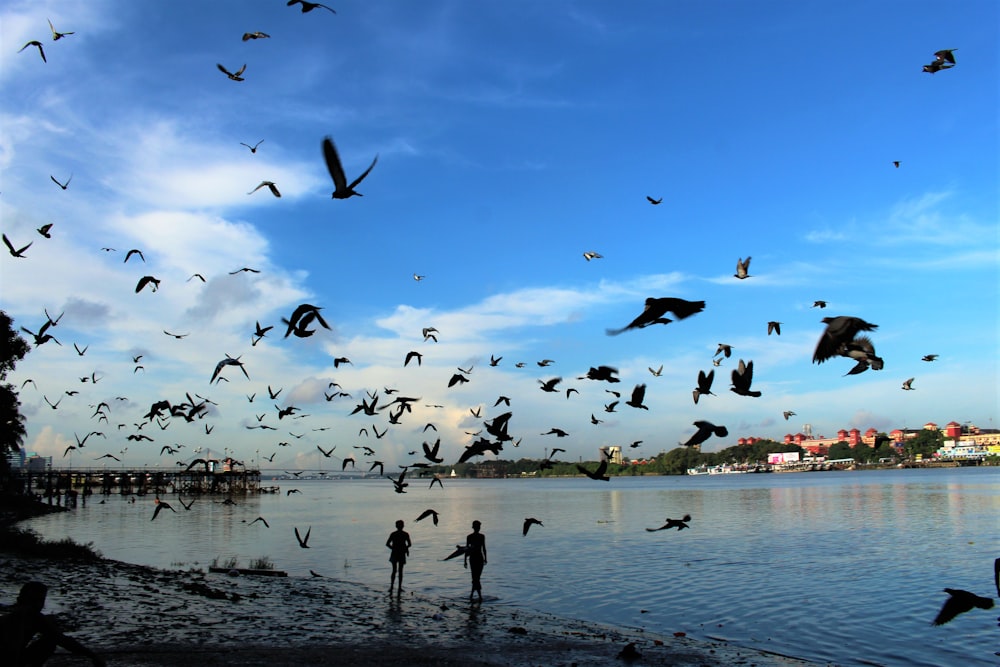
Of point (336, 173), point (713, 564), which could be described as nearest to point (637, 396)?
point (336, 173)

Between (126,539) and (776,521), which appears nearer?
(126,539)

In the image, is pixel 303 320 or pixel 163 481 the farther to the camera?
pixel 163 481

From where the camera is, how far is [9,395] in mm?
54656

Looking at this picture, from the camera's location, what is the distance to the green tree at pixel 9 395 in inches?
2090

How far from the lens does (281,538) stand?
52.8 meters

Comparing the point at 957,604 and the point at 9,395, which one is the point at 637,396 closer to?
the point at 957,604

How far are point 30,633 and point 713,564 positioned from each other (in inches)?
1364

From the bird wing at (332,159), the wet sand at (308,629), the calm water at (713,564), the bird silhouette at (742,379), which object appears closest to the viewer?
the bird wing at (332,159)

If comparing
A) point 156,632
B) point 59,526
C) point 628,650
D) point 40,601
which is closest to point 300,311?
point 40,601

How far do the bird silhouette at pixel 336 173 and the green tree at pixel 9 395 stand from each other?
56.0 meters

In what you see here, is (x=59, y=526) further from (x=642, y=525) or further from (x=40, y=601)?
(x=40, y=601)

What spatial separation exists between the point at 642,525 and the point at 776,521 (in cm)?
1227

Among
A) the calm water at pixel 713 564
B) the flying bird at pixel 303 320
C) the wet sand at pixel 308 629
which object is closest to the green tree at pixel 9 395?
the calm water at pixel 713 564

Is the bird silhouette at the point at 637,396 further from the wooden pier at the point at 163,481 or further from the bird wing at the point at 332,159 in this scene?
the wooden pier at the point at 163,481
